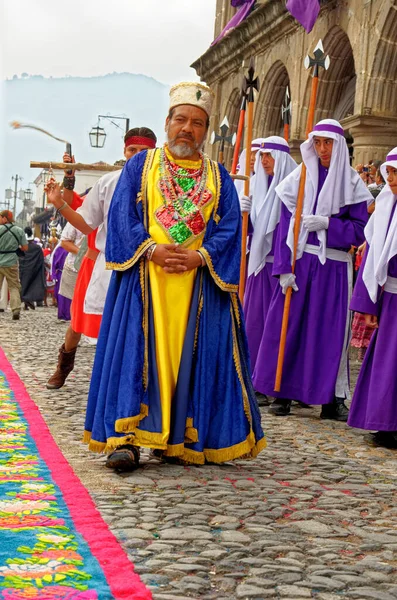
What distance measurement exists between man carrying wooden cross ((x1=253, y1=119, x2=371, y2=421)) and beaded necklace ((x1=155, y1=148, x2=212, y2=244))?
2.28 m

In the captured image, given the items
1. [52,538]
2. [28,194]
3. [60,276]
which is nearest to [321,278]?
[52,538]

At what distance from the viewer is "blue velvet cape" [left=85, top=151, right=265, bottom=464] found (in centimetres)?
538

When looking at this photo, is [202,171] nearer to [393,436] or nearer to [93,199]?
[93,199]

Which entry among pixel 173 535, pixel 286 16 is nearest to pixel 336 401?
pixel 173 535

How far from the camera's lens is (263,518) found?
4469 mm

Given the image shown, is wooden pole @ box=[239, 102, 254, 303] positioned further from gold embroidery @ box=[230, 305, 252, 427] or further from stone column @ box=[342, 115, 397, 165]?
stone column @ box=[342, 115, 397, 165]

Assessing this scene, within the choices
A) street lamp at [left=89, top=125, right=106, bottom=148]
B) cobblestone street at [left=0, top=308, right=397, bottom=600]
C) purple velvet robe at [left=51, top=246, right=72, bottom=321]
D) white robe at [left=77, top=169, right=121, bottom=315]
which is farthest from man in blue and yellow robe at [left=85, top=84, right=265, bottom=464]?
street lamp at [left=89, top=125, right=106, bottom=148]

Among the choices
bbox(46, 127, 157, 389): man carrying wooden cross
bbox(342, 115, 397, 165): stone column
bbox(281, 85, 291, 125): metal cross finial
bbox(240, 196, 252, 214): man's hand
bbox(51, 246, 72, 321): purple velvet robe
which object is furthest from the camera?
bbox(51, 246, 72, 321): purple velvet robe

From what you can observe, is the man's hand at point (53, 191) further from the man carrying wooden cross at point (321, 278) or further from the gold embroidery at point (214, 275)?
the man carrying wooden cross at point (321, 278)

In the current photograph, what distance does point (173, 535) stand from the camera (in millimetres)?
4055

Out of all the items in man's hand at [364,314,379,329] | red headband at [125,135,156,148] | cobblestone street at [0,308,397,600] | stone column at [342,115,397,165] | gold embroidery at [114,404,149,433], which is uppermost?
stone column at [342,115,397,165]

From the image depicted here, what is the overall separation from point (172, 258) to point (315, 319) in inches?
106

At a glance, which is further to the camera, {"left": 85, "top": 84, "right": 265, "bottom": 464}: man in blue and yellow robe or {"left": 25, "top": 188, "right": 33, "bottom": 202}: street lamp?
{"left": 25, "top": 188, "right": 33, "bottom": 202}: street lamp

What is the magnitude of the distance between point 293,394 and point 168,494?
3.28 m
